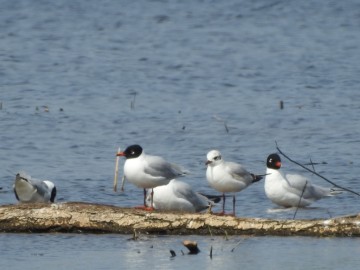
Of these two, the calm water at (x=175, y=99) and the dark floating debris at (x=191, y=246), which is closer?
the dark floating debris at (x=191, y=246)

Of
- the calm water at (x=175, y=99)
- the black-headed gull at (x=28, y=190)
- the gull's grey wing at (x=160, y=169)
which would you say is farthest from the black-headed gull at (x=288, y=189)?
the black-headed gull at (x=28, y=190)

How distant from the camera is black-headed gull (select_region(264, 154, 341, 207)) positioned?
41.3ft

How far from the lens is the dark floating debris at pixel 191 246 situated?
29.5 feet

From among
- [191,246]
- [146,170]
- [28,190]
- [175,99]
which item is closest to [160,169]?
[146,170]

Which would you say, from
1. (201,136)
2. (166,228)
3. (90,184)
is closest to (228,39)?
(201,136)

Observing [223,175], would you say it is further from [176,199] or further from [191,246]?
[191,246]

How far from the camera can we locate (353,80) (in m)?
20.1

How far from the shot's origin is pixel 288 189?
1270cm

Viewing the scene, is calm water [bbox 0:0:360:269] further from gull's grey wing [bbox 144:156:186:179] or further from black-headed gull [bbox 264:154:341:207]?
gull's grey wing [bbox 144:156:186:179]

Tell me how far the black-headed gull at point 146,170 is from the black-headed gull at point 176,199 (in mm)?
98

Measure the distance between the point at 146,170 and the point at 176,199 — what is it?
0.40m

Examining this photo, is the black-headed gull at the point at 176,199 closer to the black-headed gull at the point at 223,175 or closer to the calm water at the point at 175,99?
the black-headed gull at the point at 223,175

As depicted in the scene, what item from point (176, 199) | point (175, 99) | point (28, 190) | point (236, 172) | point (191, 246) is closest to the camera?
point (191, 246)

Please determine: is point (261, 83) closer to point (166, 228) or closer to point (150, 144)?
point (150, 144)
